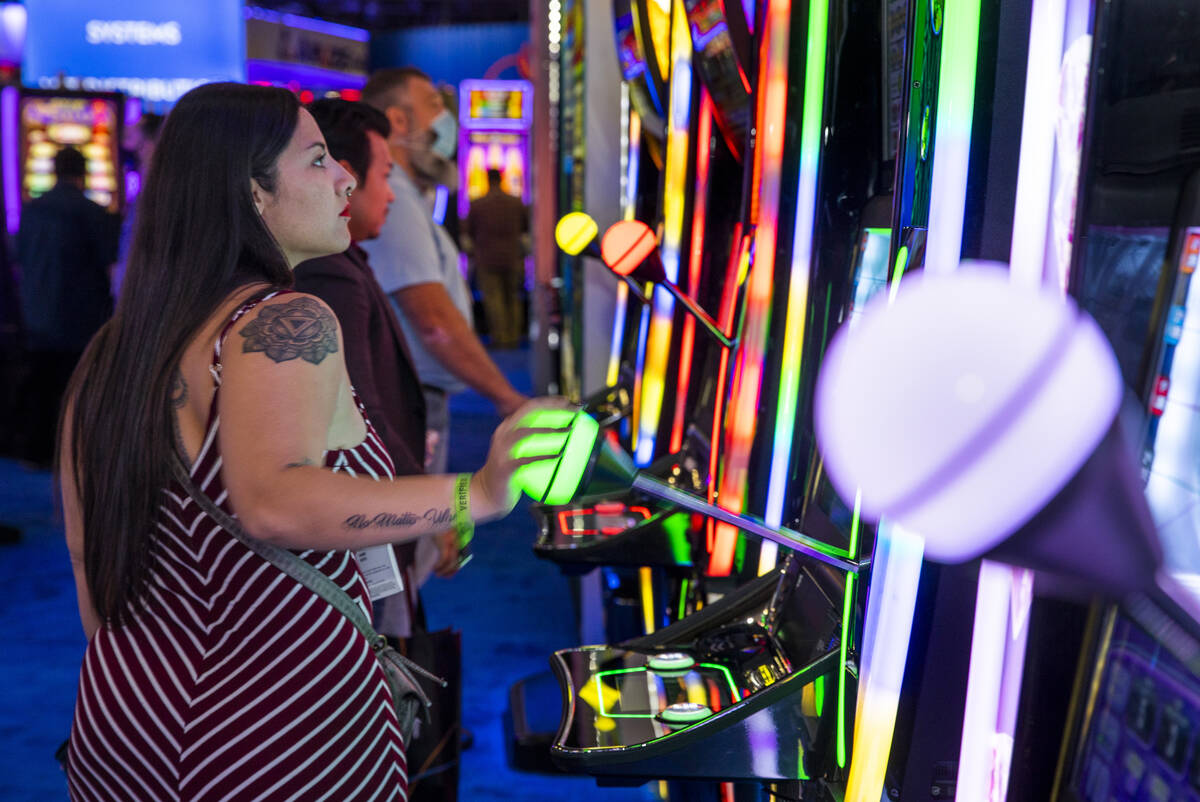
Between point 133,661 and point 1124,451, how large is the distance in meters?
1.00

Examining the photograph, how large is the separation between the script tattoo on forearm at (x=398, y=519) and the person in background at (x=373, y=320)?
2.63ft

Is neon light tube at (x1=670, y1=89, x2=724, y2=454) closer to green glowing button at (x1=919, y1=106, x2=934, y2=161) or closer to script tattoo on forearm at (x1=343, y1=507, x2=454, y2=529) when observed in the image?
script tattoo on forearm at (x1=343, y1=507, x2=454, y2=529)

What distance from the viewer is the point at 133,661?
4.02 feet

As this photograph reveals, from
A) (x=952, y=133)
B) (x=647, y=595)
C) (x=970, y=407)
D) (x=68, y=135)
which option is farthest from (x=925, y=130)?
(x=68, y=135)

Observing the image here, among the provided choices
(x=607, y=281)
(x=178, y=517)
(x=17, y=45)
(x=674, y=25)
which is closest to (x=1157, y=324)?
(x=178, y=517)

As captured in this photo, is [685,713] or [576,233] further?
[576,233]

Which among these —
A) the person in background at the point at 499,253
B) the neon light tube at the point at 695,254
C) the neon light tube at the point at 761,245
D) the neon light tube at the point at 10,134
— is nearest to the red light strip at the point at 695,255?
the neon light tube at the point at 695,254

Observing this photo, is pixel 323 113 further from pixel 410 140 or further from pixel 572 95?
pixel 572 95

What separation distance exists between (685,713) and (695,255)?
1309mm

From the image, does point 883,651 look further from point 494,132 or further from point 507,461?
point 494,132

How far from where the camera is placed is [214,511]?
1.18m

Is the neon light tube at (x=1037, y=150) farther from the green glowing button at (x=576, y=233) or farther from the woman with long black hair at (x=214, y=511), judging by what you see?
the green glowing button at (x=576, y=233)

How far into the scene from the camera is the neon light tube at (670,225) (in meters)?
2.28

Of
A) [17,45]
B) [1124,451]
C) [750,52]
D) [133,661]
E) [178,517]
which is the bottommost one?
[133,661]
